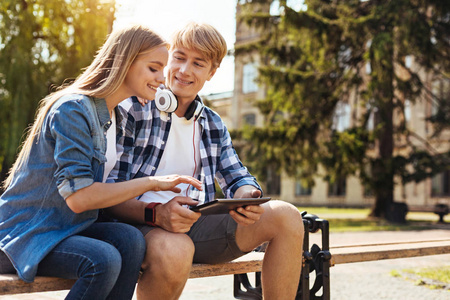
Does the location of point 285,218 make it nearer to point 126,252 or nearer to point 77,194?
point 126,252

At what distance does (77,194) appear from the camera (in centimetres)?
198

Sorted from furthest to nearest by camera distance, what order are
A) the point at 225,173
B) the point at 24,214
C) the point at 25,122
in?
the point at 25,122
the point at 225,173
the point at 24,214

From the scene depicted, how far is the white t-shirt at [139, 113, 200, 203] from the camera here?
2699 millimetres

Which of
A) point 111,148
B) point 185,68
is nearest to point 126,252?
point 111,148

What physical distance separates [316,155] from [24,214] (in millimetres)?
15313

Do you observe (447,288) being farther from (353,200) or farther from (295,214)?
(353,200)

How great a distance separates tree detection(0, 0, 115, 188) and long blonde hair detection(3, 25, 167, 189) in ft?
32.9

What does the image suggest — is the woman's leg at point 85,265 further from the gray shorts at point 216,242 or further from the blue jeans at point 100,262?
the gray shorts at point 216,242

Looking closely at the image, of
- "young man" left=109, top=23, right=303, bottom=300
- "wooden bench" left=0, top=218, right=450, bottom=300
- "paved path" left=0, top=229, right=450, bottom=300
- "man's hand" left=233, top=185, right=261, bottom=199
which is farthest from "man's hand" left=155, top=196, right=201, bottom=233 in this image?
"paved path" left=0, top=229, right=450, bottom=300

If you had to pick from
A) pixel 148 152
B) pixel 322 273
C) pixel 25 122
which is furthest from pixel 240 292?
A: pixel 25 122

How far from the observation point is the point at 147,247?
7.14ft

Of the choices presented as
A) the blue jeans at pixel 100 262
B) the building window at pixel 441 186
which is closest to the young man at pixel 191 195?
the blue jeans at pixel 100 262

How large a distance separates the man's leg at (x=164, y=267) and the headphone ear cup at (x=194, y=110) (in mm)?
767

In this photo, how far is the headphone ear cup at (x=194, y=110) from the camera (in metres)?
2.78
